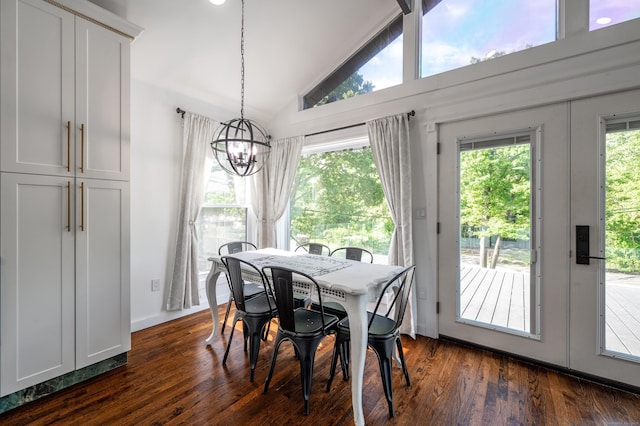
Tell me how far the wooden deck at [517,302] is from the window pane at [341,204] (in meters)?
0.98

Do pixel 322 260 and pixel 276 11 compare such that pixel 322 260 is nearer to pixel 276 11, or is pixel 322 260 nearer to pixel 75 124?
pixel 75 124

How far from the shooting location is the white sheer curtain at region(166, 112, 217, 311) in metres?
3.26

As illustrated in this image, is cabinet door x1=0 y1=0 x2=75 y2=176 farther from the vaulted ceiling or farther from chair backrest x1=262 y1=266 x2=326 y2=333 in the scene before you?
chair backrest x1=262 y1=266 x2=326 y2=333

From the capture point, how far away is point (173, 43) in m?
2.79

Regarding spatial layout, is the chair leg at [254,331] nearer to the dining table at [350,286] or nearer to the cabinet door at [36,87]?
the dining table at [350,286]

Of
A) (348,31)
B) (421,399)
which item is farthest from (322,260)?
(348,31)

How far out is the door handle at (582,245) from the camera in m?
2.20

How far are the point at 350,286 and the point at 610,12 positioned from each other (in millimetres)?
2866

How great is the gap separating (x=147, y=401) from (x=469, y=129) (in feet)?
11.3

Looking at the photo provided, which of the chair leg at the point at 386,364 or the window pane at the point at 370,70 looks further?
the window pane at the point at 370,70

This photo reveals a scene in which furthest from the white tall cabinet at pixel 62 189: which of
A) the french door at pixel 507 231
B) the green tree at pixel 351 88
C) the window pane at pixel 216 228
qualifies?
the french door at pixel 507 231

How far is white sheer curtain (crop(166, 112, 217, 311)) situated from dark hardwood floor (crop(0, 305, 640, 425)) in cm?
81

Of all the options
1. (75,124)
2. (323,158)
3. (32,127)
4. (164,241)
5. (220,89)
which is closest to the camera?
(32,127)

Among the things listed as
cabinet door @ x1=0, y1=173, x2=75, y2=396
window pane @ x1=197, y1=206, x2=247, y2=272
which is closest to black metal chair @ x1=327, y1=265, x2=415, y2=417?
cabinet door @ x1=0, y1=173, x2=75, y2=396
